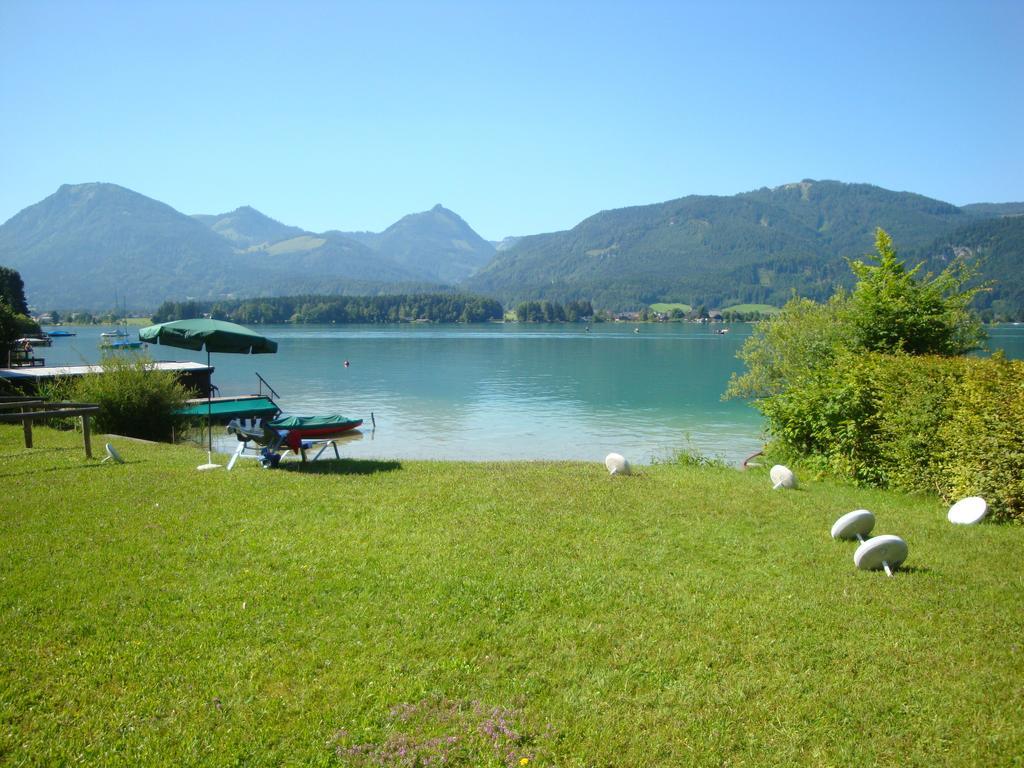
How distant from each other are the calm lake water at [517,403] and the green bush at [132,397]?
3753mm

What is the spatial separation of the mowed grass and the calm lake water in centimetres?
1197

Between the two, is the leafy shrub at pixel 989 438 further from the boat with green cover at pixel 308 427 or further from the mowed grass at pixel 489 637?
the boat with green cover at pixel 308 427

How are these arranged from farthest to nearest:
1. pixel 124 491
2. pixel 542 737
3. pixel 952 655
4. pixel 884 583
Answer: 1. pixel 124 491
2. pixel 884 583
3. pixel 952 655
4. pixel 542 737

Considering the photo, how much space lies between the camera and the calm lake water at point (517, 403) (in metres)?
23.1

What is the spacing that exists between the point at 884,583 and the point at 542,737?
4.08 metres

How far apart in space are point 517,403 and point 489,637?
31303mm

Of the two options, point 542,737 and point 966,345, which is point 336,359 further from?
point 542,737

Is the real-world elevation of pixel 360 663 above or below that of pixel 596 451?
above

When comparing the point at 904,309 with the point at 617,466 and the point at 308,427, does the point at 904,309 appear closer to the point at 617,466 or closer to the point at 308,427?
the point at 617,466

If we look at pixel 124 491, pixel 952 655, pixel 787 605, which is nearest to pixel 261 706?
pixel 787 605

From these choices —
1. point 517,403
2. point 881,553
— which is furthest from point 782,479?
point 517,403

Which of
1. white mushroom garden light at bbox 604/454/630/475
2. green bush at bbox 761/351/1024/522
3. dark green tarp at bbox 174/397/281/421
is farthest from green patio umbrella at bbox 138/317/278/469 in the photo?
dark green tarp at bbox 174/397/281/421

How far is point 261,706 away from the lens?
398cm

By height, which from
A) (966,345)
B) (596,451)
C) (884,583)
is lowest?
(596,451)
